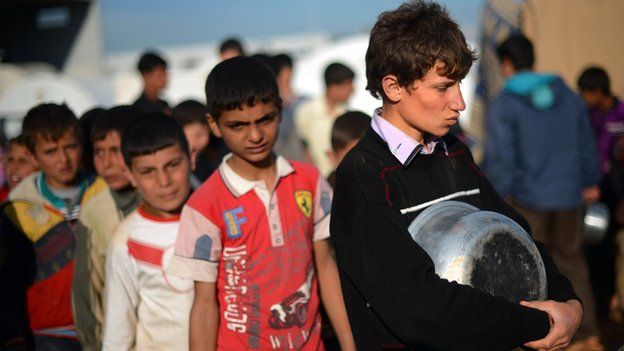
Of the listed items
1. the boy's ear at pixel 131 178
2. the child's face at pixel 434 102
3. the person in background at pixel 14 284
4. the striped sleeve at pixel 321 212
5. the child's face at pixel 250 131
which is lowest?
the person in background at pixel 14 284

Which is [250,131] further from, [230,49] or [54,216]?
[230,49]

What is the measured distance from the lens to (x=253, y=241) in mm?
2432

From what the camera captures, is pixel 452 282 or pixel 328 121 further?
pixel 328 121

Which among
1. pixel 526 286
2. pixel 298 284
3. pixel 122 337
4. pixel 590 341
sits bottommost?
pixel 590 341

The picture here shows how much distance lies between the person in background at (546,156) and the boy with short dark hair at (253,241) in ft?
9.66

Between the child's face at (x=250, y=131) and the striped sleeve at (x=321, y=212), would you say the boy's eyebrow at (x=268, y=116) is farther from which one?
the striped sleeve at (x=321, y=212)

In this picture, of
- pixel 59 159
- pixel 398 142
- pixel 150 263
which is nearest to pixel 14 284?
pixel 59 159

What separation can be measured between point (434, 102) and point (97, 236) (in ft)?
6.71

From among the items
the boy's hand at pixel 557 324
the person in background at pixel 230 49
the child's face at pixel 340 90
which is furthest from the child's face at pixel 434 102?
the person in background at pixel 230 49

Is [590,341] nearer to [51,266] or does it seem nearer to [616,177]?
[616,177]

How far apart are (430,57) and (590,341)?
4.20 m

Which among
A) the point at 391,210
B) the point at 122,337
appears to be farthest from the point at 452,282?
the point at 122,337

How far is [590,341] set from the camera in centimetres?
510

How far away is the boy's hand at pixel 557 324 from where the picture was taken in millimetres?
1677
